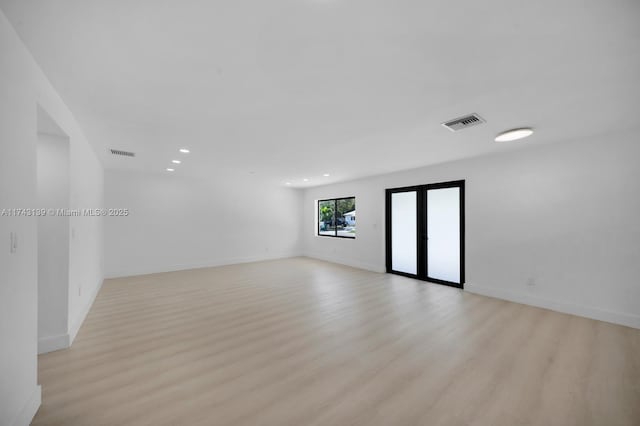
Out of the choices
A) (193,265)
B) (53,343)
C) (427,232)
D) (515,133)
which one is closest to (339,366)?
(53,343)

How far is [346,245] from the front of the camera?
7215 mm

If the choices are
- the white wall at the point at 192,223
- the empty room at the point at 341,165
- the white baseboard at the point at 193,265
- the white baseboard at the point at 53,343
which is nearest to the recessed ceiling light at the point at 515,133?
the empty room at the point at 341,165

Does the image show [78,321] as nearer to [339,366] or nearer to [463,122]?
[339,366]

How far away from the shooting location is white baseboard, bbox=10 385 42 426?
4.82 feet

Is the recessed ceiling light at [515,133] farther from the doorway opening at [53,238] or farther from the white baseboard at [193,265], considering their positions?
the white baseboard at [193,265]

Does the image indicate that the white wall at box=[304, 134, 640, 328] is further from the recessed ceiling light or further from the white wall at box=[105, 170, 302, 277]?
the white wall at box=[105, 170, 302, 277]

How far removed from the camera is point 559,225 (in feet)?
11.8

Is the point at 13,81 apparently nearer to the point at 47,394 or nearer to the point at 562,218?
the point at 47,394

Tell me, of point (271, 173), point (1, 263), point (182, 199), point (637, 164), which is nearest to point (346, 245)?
point (271, 173)

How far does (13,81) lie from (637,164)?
5.94 m

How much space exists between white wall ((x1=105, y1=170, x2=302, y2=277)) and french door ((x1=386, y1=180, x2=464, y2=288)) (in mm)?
3747

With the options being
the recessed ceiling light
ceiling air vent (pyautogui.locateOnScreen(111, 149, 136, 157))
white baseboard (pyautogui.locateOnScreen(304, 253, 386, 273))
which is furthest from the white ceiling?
white baseboard (pyautogui.locateOnScreen(304, 253, 386, 273))

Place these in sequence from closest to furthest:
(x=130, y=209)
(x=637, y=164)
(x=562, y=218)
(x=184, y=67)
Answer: (x=184, y=67)
(x=637, y=164)
(x=562, y=218)
(x=130, y=209)

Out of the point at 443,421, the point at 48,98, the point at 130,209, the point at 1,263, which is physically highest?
the point at 48,98
